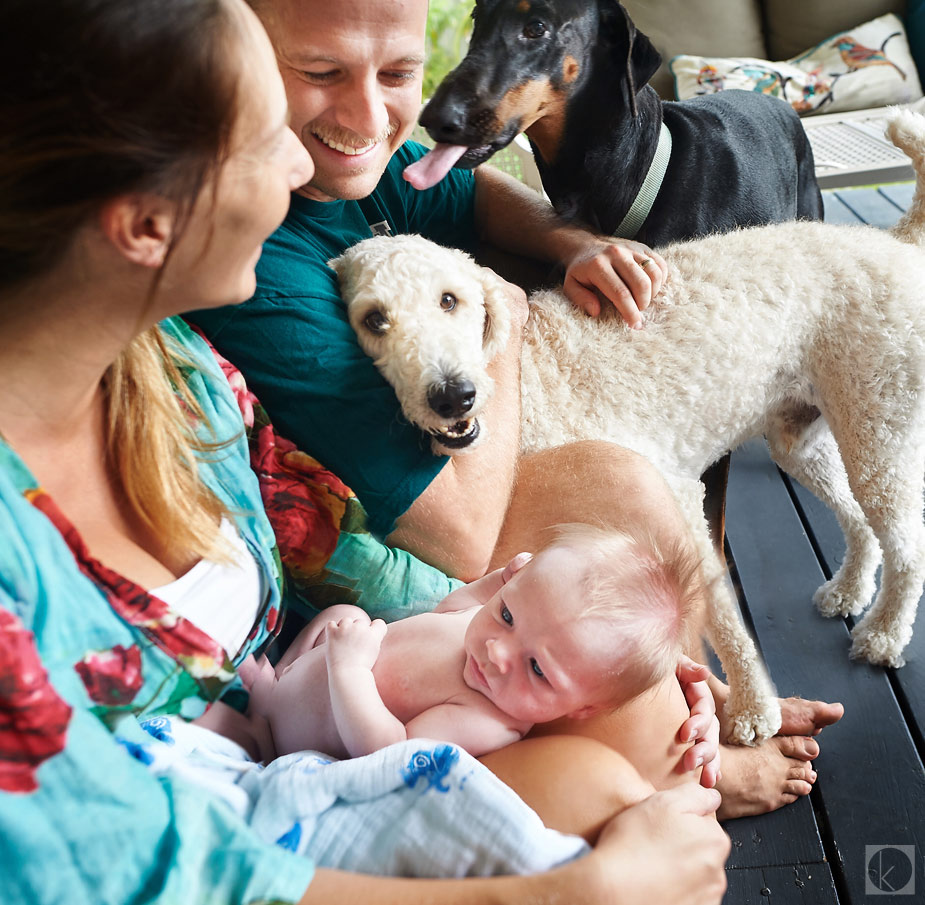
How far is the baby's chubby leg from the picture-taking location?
0.93m

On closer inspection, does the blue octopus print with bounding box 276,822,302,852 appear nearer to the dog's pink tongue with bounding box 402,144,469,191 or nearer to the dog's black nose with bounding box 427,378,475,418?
the dog's black nose with bounding box 427,378,475,418

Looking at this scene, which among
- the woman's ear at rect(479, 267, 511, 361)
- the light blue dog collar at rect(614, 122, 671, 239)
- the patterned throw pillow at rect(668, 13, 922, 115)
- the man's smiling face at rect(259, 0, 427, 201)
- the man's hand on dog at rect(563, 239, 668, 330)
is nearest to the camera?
the man's smiling face at rect(259, 0, 427, 201)

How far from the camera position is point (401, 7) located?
2.88 feet

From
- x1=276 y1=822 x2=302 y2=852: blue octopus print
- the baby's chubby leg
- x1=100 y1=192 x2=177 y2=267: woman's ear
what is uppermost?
x1=100 y1=192 x2=177 y2=267: woman's ear

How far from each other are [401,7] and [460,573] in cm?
65

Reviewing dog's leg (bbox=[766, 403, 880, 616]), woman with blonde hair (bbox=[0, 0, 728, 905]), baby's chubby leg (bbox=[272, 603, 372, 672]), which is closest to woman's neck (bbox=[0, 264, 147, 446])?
woman with blonde hair (bbox=[0, 0, 728, 905])

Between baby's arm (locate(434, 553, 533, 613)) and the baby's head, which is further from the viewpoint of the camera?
baby's arm (locate(434, 553, 533, 613))

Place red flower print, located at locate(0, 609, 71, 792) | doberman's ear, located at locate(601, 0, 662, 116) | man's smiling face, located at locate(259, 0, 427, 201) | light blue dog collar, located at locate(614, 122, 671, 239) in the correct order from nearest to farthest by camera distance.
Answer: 1. red flower print, located at locate(0, 609, 71, 792)
2. man's smiling face, located at locate(259, 0, 427, 201)
3. doberman's ear, located at locate(601, 0, 662, 116)
4. light blue dog collar, located at locate(614, 122, 671, 239)

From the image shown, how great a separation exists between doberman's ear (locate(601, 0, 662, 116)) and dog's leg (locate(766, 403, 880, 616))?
0.62 metres

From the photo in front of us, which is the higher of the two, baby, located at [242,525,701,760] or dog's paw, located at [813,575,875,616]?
baby, located at [242,525,701,760]

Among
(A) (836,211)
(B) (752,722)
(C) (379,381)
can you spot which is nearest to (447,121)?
(C) (379,381)

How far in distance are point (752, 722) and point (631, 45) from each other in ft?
3.52

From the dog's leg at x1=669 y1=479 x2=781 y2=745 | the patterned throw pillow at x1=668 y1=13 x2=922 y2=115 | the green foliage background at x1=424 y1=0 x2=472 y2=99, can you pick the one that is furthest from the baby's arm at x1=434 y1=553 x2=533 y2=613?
the patterned throw pillow at x1=668 y1=13 x2=922 y2=115

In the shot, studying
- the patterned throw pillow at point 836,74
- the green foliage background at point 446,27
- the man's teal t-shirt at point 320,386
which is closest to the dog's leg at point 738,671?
the man's teal t-shirt at point 320,386
